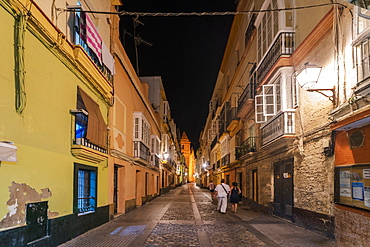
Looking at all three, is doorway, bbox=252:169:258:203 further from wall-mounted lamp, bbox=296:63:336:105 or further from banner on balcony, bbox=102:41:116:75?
wall-mounted lamp, bbox=296:63:336:105

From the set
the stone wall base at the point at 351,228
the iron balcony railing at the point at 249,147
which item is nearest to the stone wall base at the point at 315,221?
the stone wall base at the point at 351,228

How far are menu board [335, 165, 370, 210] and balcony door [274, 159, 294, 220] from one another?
12.6 feet

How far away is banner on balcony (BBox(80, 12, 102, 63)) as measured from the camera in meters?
9.33

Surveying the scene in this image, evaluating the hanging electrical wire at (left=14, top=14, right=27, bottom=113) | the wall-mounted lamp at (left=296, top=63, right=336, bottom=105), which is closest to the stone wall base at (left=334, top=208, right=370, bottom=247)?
the wall-mounted lamp at (left=296, top=63, right=336, bottom=105)

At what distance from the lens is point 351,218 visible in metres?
7.59

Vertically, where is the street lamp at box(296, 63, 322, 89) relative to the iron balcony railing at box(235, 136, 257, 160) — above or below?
above

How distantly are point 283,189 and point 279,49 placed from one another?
525 cm

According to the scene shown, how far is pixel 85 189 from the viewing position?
34.2ft

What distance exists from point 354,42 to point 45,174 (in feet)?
23.4

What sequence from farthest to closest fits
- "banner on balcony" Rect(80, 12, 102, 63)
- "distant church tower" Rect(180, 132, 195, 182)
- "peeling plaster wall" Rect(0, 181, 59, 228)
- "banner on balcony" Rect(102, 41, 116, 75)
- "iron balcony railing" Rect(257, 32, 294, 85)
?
"distant church tower" Rect(180, 132, 195, 182) < "iron balcony railing" Rect(257, 32, 294, 85) < "banner on balcony" Rect(102, 41, 116, 75) < "banner on balcony" Rect(80, 12, 102, 63) < "peeling plaster wall" Rect(0, 181, 59, 228)

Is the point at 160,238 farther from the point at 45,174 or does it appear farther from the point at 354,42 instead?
the point at 354,42

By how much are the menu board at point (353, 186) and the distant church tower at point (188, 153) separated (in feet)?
319

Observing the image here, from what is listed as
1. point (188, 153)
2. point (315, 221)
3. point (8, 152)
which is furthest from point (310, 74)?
point (188, 153)

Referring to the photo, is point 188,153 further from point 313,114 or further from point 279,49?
point 313,114
